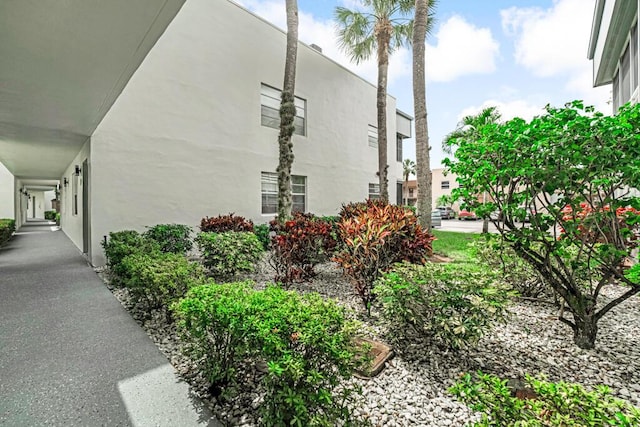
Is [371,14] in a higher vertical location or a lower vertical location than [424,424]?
higher

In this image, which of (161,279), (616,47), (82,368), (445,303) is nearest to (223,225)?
(161,279)

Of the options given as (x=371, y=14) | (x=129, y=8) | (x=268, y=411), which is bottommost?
(x=268, y=411)

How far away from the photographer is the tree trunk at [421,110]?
8.23m

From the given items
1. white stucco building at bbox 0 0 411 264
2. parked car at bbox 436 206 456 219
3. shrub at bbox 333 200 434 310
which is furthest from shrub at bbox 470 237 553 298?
parked car at bbox 436 206 456 219

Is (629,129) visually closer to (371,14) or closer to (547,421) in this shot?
(547,421)

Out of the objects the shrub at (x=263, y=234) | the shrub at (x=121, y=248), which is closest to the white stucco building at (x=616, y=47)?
the shrub at (x=263, y=234)

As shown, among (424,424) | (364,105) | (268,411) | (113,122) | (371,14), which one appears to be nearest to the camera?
(268,411)

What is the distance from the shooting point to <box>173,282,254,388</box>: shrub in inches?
82.3

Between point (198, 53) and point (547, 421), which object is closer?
point (547, 421)

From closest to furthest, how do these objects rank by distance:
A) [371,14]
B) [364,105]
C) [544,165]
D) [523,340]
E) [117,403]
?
[117,403]
[544,165]
[523,340]
[371,14]
[364,105]

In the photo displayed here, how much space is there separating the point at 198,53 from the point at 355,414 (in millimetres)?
9143

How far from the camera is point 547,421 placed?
4.26 feet

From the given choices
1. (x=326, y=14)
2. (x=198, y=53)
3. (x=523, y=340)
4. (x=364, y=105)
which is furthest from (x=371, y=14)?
(x=523, y=340)

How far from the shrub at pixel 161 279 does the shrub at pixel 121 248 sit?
0.84 metres
